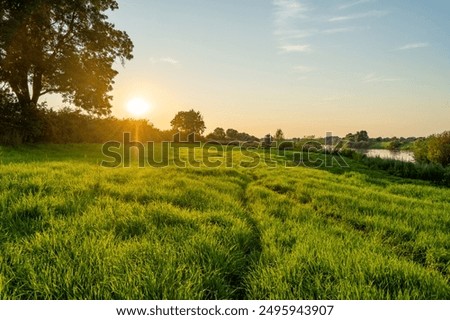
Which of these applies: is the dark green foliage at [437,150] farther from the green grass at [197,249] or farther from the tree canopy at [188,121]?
the tree canopy at [188,121]

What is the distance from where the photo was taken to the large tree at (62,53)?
1814cm

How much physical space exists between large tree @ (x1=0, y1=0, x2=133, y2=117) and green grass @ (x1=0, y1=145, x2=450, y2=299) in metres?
15.8

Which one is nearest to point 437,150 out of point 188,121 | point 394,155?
point 394,155

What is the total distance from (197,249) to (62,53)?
69.4 feet

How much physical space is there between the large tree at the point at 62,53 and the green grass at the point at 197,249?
15.8 metres

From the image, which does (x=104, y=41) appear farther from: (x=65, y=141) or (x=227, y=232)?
(x=227, y=232)

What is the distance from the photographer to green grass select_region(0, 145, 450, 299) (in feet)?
8.56

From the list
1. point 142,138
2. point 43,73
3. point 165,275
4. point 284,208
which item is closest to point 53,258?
point 165,275

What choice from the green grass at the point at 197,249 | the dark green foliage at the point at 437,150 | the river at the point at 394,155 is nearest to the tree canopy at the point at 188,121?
the river at the point at 394,155

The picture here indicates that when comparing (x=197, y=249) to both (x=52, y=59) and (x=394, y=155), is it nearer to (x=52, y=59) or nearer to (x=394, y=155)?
(x=52, y=59)

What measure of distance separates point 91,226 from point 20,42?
67.4 feet

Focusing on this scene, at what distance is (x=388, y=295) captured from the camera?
2566 millimetres

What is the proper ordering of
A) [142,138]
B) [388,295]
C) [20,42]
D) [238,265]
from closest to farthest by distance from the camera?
1. [388,295]
2. [238,265]
3. [20,42]
4. [142,138]

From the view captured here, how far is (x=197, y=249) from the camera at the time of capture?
3.36 m
